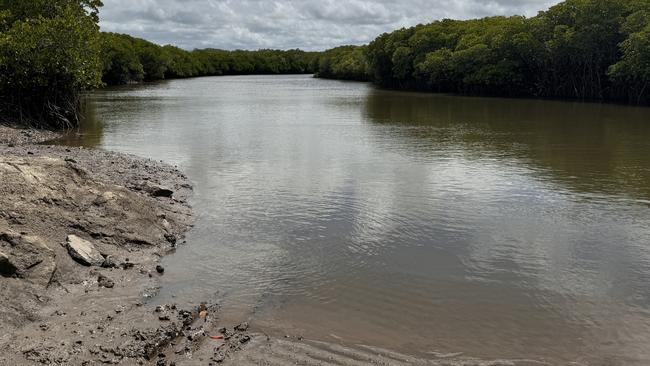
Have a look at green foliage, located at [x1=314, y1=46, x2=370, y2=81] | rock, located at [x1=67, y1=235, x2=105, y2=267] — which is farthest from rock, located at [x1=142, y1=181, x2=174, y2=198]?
green foliage, located at [x1=314, y1=46, x2=370, y2=81]

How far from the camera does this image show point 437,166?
21031 mm

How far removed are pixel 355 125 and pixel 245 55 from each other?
6339 inches

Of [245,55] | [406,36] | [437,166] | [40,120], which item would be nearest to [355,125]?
[437,166]

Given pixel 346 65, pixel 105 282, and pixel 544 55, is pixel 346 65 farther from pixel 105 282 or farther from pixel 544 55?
pixel 105 282

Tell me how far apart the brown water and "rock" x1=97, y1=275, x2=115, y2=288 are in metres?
0.81

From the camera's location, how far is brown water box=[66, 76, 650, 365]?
8.33 m

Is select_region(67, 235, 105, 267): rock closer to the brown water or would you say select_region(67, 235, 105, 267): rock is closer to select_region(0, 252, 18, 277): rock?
the brown water

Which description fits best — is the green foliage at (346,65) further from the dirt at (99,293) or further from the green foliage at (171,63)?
the dirt at (99,293)

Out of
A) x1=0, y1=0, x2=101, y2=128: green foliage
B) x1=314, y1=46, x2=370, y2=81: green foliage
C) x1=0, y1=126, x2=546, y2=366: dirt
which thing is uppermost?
x1=314, y1=46, x2=370, y2=81: green foliage

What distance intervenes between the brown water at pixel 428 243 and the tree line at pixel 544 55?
89.9 ft

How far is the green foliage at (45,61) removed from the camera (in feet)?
86.3

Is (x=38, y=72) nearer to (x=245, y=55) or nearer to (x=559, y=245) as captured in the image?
(x=559, y=245)

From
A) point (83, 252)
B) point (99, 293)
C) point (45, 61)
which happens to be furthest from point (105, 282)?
point (45, 61)

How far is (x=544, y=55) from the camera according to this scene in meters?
60.1
